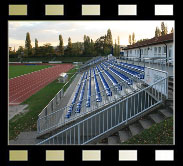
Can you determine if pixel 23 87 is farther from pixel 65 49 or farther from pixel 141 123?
pixel 65 49

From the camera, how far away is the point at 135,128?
645cm


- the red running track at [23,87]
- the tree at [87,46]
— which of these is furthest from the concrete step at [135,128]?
the tree at [87,46]

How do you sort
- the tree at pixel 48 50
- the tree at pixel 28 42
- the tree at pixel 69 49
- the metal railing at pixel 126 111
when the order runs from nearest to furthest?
1. the metal railing at pixel 126 111
2. the tree at pixel 69 49
3. the tree at pixel 28 42
4. the tree at pixel 48 50

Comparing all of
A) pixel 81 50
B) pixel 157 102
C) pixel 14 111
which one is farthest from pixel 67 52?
pixel 157 102

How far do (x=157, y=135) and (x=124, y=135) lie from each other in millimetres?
1214

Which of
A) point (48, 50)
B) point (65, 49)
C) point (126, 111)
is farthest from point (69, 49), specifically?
point (126, 111)

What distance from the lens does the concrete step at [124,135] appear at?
6250mm

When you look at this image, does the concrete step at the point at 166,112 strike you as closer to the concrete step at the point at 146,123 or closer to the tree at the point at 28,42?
the concrete step at the point at 146,123

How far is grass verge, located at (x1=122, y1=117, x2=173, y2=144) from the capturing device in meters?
5.39

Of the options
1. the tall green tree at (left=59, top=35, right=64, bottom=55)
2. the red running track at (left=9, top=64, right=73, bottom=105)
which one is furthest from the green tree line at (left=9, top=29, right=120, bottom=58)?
the red running track at (left=9, top=64, right=73, bottom=105)

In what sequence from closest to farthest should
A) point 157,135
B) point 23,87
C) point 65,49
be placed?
point 157,135
point 23,87
point 65,49

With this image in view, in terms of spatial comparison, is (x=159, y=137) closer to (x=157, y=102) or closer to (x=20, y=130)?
(x=157, y=102)

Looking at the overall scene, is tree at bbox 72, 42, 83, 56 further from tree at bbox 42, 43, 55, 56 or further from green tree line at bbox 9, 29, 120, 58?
tree at bbox 42, 43, 55, 56
